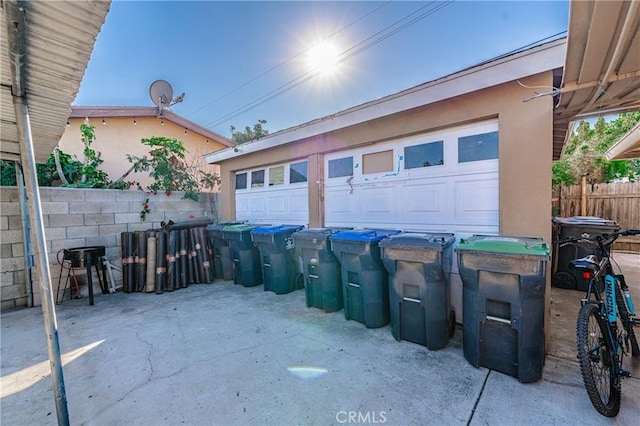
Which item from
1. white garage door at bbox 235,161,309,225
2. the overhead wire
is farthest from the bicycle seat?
the overhead wire

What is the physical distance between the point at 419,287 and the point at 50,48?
11.8 feet

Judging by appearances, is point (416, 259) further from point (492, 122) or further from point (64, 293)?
point (64, 293)

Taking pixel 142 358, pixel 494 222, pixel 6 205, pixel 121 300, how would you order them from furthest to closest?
1. pixel 121 300
2. pixel 6 205
3. pixel 494 222
4. pixel 142 358

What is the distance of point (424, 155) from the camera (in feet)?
13.3

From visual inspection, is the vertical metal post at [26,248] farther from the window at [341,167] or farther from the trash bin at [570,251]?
the trash bin at [570,251]

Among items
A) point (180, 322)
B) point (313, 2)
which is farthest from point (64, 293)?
point (313, 2)

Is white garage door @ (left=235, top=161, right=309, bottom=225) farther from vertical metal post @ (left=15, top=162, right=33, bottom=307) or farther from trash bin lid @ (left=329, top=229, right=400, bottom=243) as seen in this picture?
vertical metal post @ (left=15, top=162, right=33, bottom=307)

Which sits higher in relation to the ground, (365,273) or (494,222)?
(494,222)

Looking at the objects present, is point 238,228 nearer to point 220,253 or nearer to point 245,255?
point 245,255

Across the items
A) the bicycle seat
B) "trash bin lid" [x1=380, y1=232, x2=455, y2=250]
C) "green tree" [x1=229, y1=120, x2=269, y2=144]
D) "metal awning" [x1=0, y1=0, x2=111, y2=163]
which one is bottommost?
the bicycle seat

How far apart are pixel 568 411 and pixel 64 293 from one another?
746 centimetres

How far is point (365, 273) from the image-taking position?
11.6 feet

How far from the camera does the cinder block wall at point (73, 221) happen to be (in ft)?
15.5

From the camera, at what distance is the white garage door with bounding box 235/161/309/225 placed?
5.85 metres
